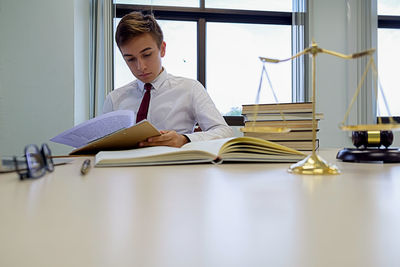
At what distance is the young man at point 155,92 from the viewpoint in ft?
5.20

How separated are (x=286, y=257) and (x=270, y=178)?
303 millimetres

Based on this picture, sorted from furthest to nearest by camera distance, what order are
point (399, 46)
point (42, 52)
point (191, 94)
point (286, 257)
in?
point (399, 46)
point (42, 52)
point (191, 94)
point (286, 257)

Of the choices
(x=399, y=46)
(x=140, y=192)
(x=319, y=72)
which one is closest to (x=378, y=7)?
(x=399, y=46)

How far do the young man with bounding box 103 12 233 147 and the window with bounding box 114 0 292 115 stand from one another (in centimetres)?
145

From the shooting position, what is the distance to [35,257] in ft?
0.61

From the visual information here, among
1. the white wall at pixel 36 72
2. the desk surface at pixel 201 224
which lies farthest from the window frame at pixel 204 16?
the desk surface at pixel 201 224

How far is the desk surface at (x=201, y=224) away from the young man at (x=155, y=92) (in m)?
1.10

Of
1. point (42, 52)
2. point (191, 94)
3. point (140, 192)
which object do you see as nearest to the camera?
point (140, 192)

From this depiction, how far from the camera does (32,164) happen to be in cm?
49

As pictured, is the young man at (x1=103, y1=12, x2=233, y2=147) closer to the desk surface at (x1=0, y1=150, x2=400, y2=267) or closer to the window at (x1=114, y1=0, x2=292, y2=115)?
the desk surface at (x1=0, y1=150, x2=400, y2=267)

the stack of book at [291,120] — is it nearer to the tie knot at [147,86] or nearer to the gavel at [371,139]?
the gavel at [371,139]

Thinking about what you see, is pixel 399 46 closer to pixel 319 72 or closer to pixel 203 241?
pixel 319 72

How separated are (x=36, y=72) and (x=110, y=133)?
5.73 ft

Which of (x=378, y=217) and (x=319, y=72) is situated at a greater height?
(x=319, y=72)
